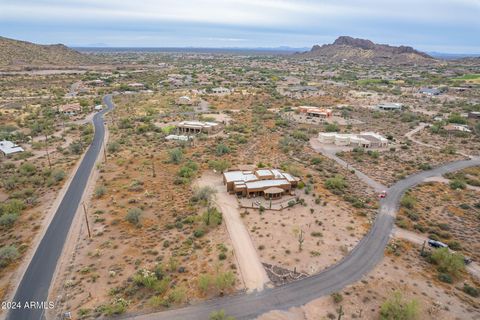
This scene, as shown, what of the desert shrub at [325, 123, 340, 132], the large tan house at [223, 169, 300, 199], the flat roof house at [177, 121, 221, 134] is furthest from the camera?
the desert shrub at [325, 123, 340, 132]

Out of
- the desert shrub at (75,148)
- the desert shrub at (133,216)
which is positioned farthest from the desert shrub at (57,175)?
the desert shrub at (133,216)

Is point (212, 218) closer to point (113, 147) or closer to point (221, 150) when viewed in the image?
point (221, 150)

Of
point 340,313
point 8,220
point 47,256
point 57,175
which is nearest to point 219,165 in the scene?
point 57,175

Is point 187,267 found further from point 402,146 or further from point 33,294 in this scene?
point 402,146

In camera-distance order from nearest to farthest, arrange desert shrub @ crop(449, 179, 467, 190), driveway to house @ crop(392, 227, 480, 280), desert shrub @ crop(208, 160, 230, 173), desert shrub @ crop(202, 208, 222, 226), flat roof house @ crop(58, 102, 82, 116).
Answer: driveway to house @ crop(392, 227, 480, 280) < desert shrub @ crop(202, 208, 222, 226) < desert shrub @ crop(449, 179, 467, 190) < desert shrub @ crop(208, 160, 230, 173) < flat roof house @ crop(58, 102, 82, 116)

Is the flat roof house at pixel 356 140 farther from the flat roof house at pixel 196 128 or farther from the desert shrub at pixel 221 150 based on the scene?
the flat roof house at pixel 196 128

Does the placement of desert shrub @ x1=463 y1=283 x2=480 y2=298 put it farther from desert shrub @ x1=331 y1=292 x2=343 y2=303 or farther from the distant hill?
the distant hill

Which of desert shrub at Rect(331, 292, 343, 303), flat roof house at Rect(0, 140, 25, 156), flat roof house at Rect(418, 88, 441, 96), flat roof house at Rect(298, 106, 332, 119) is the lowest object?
desert shrub at Rect(331, 292, 343, 303)

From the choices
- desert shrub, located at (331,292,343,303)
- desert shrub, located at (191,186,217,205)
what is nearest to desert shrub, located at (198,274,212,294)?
desert shrub, located at (331,292,343,303)
